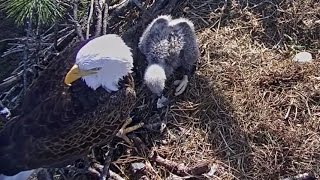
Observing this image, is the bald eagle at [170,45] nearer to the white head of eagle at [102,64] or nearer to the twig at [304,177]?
the white head of eagle at [102,64]

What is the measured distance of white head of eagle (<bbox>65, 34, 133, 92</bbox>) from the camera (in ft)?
10.5

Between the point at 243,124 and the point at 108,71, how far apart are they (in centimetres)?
83

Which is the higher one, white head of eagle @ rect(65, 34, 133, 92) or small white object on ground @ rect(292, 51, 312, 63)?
white head of eagle @ rect(65, 34, 133, 92)

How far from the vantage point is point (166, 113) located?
148 inches

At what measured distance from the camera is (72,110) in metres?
3.26

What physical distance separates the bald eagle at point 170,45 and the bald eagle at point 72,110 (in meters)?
0.49

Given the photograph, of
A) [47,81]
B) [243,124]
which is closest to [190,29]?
[243,124]

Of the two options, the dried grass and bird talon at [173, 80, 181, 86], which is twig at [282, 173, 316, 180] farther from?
bird talon at [173, 80, 181, 86]

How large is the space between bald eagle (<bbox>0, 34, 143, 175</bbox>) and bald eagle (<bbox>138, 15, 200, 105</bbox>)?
1.60 feet

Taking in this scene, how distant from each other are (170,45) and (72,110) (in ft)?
2.91

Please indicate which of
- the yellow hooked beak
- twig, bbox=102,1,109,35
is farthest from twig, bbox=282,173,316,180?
twig, bbox=102,1,109,35

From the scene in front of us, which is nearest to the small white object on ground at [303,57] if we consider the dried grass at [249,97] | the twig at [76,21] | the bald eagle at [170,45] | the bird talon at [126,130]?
the dried grass at [249,97]

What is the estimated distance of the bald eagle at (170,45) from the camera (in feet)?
12.6

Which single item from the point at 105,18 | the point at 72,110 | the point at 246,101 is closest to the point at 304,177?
the point at 246,101
